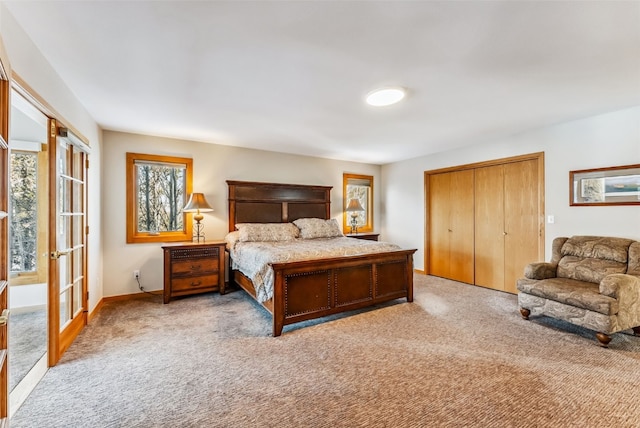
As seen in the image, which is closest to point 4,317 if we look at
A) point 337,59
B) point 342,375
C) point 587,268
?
point 342,375

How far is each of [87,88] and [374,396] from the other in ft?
11.9

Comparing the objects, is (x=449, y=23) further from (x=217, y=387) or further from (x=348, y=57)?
(x=217, y=387)

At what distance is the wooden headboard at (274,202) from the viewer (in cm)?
483

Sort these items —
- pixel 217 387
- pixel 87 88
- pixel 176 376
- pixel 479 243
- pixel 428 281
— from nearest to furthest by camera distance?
pixel 217 387 < pixel 176 376 < pixel 87 88 < pixel 479 243 < pixel 428 281

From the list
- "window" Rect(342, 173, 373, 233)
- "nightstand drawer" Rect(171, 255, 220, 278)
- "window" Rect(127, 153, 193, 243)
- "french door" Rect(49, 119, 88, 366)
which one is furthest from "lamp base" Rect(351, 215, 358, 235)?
"french door" Rect(49, 119, 88, 366)

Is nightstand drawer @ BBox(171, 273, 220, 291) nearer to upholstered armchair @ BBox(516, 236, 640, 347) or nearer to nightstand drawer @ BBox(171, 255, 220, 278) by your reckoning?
nightstand drawer @ BBox(171, 255, 220, 278)

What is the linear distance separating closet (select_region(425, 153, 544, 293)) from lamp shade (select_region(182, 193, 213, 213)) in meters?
4.10

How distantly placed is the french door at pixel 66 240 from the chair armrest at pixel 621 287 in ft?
15.8

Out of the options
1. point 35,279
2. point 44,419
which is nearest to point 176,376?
point 44,419

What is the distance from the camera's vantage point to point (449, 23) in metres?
1.73

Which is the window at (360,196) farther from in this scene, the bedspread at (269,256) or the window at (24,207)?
the window at (24,207)

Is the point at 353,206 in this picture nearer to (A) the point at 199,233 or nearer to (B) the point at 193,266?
(A) the point at 199,233

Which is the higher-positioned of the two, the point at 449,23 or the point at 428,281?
the point at 449,23

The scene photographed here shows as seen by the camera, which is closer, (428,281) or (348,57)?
(348,57)
